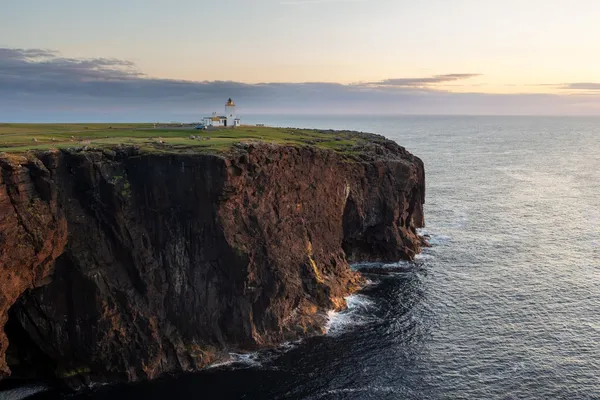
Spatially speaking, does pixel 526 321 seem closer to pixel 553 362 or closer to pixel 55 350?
pixel 553 362

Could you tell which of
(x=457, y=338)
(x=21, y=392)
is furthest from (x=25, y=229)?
(x=457, y=338)

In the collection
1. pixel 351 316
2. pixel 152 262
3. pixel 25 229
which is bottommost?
pixel 351 316

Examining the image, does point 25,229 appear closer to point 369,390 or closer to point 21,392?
point 21,392

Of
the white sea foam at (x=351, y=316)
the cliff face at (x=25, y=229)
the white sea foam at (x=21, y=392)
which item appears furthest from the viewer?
the white sea foam at (x=351, y=316)

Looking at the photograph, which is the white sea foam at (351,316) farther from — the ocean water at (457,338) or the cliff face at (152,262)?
the cliff face at (152,262)

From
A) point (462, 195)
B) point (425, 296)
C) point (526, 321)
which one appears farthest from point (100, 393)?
point (462, 195)

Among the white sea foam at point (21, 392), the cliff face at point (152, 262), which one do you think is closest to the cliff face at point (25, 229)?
the cliff face at point (152, 262)
